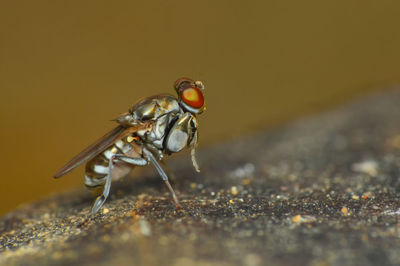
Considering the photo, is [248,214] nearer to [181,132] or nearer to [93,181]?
[181,132]

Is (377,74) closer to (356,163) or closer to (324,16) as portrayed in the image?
(324,16)

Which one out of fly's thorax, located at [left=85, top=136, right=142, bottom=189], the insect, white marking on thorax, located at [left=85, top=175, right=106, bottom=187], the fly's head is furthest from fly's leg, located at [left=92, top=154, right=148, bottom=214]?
the fly's head

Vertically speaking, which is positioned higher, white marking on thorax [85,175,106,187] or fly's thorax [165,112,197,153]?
fly's thorax [165,112,197,153]

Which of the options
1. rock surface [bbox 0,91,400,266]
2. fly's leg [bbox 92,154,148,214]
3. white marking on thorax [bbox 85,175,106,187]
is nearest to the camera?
rock surface [bbox 0,91,400,266]

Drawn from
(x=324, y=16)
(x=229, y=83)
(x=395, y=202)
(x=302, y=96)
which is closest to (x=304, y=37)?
(x=324, y=16)

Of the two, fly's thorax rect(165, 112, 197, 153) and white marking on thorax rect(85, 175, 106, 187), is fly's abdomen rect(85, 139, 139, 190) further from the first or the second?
fly's thorax rect(165, 112, 197, 153)

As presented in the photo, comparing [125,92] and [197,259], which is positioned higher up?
[125,92]

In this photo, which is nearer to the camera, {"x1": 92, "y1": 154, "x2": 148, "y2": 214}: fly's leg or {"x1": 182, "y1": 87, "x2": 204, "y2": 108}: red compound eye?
{"x1": 92, "y1": 154, "x2": 148, "y2": 214}: fly's leg

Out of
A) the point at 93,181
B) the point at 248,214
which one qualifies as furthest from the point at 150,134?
the point at 248,214
